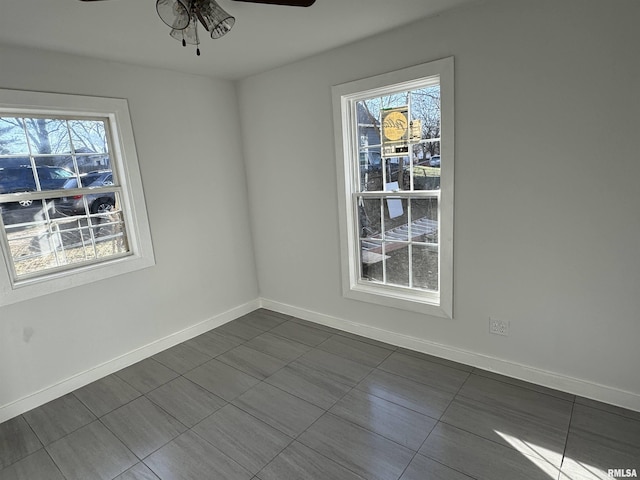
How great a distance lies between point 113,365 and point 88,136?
1859mm

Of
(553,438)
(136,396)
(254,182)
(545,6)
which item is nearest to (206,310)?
(136,396)

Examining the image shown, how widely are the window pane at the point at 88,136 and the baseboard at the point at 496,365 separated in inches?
93.3

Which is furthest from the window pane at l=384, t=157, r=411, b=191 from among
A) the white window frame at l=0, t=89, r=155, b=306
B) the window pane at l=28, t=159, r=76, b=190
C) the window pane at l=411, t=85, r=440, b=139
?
the window pane at l=28, t=159, r=76, b=190

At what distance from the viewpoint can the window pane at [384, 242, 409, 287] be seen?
2.95 m

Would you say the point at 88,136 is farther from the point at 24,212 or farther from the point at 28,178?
the point at 24,212

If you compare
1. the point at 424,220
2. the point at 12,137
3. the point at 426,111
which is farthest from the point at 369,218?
the point at 12,137

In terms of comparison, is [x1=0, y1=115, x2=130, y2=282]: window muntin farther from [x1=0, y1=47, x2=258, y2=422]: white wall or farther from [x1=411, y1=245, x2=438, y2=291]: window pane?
[x1=411, y1=245, x2=438, y2=291]: window pane

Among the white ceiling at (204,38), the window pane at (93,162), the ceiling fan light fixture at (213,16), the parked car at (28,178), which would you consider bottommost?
the parked car at (28,178)

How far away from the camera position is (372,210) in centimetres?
305

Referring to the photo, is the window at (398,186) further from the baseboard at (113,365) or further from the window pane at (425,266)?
the baseboard at (113,365)

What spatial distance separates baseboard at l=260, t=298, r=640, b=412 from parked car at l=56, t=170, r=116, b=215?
2.08 meters

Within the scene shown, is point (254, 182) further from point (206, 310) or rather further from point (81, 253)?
point (81, 253)

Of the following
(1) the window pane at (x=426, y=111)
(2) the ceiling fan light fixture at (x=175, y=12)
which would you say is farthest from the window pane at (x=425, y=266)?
(2) the ceiling fan light fixture at (x=175, y=12)

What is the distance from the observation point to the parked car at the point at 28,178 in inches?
95.1
